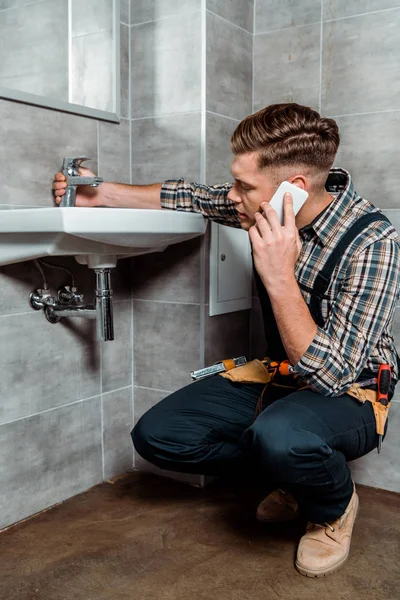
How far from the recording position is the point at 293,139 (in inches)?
61.3

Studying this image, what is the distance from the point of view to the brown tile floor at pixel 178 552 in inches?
59.2

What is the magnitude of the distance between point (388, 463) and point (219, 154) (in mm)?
1107

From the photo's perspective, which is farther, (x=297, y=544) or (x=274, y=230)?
(x=297, y=544)

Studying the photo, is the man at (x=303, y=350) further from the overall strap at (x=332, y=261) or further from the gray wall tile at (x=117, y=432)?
the gray wall tile at (x=117, y=432)

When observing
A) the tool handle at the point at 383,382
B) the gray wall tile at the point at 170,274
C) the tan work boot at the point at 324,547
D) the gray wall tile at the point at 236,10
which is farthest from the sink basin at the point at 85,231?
the tan work boot at the point at 324,547

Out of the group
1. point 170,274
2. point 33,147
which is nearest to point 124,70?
→ point 33,147

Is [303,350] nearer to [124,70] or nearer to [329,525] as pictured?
[329,525]

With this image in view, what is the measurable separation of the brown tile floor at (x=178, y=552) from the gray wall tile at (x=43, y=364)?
324mm

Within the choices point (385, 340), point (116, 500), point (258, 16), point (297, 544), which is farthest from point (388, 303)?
point (258, 16)

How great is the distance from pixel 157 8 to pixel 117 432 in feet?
4.45

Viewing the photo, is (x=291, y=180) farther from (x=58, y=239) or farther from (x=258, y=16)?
(x=258, y=16)

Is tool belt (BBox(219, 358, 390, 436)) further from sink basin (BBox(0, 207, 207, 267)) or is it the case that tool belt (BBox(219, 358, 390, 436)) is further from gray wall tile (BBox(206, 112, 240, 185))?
gray wall tile (BBox(206, 112, 240, 185))

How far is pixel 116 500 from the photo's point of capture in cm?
199

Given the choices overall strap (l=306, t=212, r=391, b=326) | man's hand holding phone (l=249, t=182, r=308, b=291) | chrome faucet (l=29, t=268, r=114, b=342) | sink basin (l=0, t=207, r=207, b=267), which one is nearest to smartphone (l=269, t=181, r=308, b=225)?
man's hand holding phone (l=249, t=182, r=308, b=291)
